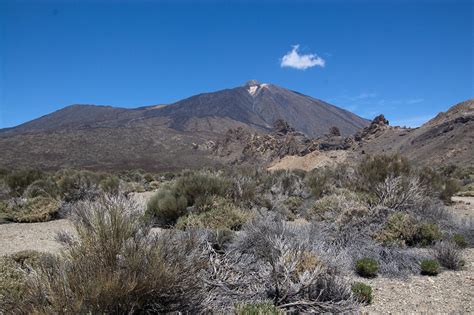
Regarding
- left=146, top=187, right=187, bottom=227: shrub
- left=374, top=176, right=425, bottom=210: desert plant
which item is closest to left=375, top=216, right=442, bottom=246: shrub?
left=374, top=176, right=425, bottom=210: desert plant

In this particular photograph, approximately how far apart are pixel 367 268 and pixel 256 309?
3204 millimetres

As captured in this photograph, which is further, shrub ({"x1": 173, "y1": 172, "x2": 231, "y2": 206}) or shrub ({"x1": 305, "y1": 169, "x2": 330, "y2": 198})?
shrub ({"x1": 305, "y1": 169, "x2": 330, "y2": 198})

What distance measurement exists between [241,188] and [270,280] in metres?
8.09

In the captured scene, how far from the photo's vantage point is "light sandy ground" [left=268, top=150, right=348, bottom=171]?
42.9 m

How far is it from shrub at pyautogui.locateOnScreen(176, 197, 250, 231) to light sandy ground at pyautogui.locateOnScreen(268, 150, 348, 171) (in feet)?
105

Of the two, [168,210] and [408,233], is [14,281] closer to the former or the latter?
[168,210]

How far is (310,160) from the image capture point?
44.6 m

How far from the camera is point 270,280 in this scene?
4.59 meters

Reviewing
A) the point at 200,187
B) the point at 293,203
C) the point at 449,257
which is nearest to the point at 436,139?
the point at 293,203

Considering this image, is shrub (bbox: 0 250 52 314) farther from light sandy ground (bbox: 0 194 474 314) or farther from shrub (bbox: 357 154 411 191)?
Result: shrub (bbox: 357 154 411 191)

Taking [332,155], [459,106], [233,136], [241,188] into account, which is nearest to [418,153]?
[332,155]

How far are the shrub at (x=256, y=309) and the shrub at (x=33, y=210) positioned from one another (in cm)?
1026

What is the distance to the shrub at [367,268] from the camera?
20.2ft

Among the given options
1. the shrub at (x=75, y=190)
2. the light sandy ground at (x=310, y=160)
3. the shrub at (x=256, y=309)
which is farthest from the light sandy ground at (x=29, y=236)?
the light sandy ground at (x=310, y=160)
